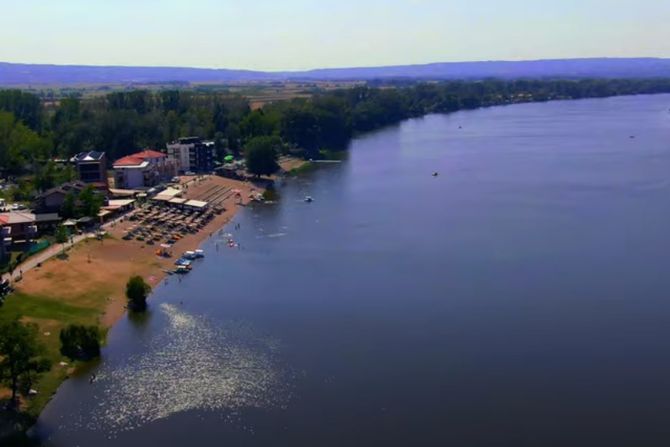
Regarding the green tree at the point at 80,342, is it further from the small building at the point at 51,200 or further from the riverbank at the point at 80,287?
the small building at the point at 51,200

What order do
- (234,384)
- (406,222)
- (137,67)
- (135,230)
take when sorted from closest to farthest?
(234,384) → (135,230) → (406,222) → (137,67)

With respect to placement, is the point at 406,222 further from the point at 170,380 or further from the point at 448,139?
the point at 448,139

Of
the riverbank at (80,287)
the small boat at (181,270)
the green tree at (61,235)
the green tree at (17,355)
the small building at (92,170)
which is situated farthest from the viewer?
the small building at (92,170)

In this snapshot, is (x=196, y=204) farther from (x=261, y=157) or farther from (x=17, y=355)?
(x=17, y=355)

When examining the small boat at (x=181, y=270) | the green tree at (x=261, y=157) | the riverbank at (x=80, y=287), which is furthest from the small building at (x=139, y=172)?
the small boat at (x=181, y=270)

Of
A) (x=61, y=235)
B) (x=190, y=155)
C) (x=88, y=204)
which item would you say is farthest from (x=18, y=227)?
(x=190, y=155)

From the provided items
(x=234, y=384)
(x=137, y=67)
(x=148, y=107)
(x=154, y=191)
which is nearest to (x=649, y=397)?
(x=234, y=384)

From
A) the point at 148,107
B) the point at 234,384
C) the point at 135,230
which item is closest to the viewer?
the point at 234,384
